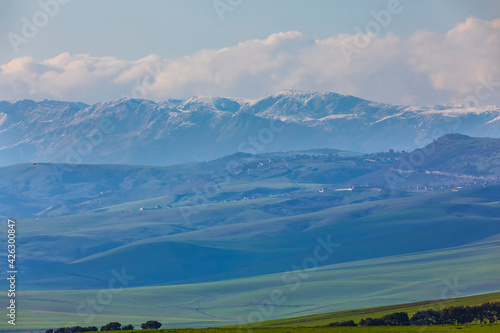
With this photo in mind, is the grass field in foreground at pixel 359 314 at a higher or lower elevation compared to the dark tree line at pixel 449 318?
higher

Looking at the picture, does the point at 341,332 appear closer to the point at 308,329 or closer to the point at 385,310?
the point at 308,329

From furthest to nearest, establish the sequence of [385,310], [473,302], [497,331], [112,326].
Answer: [385,310] → [473,302] → [112,326] → [497,331]

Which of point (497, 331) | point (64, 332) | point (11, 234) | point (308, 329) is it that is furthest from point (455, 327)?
point (11, 234)

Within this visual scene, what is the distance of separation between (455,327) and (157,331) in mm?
34486

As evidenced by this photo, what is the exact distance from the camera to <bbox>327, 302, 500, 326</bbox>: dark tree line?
124 m

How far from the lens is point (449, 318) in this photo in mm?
126625

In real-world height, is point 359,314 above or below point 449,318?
above

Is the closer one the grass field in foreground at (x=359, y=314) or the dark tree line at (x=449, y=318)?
the dark tree line at (x=449, y=318)

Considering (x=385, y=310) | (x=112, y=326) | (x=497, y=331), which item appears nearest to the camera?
(x=497, y=331)

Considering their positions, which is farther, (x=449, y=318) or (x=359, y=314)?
(x=359, y=314)

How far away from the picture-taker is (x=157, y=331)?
100m

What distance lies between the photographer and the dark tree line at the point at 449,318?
124 metres

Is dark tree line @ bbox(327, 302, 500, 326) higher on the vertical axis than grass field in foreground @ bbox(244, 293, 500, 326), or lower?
lower

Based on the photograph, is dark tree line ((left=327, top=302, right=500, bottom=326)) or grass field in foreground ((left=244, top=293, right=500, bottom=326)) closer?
dark tree line ((left=327, top=302, right=500, bottom=326))
